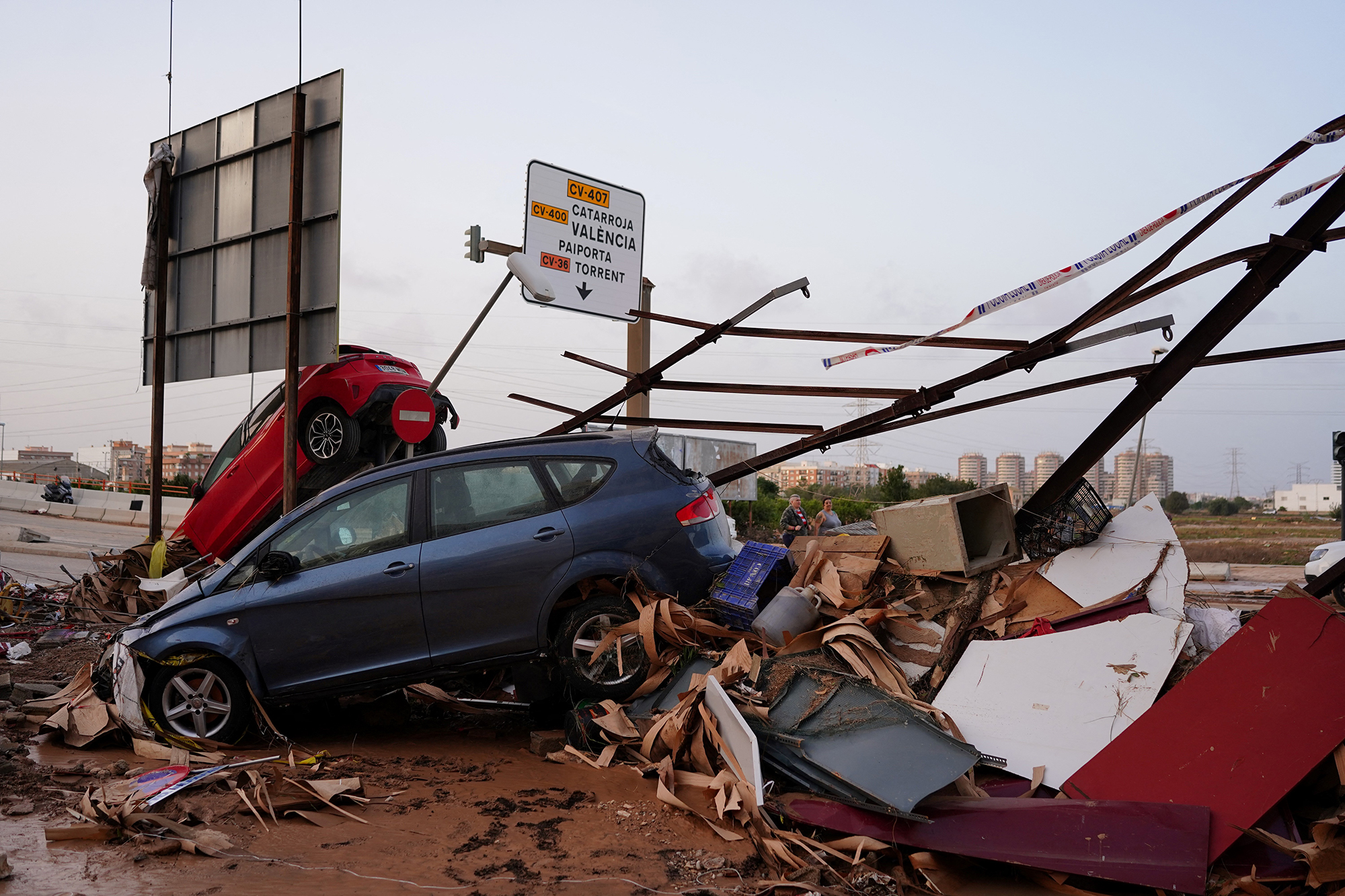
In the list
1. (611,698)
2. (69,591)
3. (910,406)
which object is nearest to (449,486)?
(611,698)

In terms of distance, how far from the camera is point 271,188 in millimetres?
9695

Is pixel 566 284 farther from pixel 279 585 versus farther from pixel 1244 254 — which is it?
pixel 1244 254

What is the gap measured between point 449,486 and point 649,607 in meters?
1.60

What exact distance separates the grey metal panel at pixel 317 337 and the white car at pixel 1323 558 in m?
13.5

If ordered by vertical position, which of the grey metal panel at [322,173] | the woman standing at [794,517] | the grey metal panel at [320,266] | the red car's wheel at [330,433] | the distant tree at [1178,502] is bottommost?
the distant tree at [1178,502]

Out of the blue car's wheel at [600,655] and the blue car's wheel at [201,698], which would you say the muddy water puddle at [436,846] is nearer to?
the blue car's wheel at [201,698]

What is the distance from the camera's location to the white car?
539 inches

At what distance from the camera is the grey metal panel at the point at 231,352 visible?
32.6 feet

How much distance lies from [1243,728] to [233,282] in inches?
400

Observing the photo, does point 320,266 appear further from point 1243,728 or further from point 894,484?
point 894,484

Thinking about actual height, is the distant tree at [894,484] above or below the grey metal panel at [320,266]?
below

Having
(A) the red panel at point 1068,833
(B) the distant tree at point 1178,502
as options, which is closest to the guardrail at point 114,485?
(A) the red panel at point 1068,833

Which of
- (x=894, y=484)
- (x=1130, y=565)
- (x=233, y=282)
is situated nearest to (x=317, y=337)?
(x=233, y=282)

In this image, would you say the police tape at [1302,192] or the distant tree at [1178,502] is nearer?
the police tape at [1302,192]
